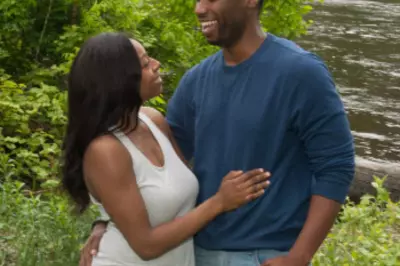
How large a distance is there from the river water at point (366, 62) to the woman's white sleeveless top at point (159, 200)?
8575 millimetres

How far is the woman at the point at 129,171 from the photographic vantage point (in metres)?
2.66

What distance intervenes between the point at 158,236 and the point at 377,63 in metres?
14.8

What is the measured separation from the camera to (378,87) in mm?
15000

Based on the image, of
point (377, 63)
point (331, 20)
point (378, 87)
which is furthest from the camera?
point (331, 20)

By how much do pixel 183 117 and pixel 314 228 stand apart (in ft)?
2.30

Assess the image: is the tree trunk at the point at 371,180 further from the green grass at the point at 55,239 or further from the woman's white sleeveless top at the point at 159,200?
the woman's white sleeveless top at the point at 159,200

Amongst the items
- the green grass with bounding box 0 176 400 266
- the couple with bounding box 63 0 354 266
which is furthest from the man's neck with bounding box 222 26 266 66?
the green grass with bounding box 0 176 400 266

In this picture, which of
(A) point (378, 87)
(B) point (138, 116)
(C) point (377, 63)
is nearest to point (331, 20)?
(C) point (377, 63)

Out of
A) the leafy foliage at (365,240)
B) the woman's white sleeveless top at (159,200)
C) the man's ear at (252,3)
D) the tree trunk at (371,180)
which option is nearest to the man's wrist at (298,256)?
the woman's white sleeveless top at (159,200)

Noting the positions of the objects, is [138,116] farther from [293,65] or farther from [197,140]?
[293,65]

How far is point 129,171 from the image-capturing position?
2664 mm

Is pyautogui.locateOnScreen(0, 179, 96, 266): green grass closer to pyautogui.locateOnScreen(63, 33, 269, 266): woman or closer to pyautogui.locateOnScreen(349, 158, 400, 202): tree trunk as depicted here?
pyautogui.locateOnScreen(63, 33, 269, 266): woman

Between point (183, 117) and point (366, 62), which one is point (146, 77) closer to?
point (183, 117)

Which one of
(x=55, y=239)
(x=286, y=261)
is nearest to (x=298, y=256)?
(x=286, y=261)
